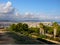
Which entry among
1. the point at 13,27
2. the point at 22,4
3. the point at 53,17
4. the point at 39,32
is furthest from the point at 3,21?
the point at 53,17

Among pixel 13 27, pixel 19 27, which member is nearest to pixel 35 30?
pixel 19 27

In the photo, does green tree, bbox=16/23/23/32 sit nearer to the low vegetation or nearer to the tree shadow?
the low vegetation

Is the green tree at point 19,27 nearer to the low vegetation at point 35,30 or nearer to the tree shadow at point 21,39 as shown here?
the low vegetation at point 35,30

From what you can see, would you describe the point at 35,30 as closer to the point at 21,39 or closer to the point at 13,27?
the point at 21,39

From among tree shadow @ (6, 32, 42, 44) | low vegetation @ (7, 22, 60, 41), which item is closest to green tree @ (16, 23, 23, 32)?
low vegetation @ (7, 22, 60, 41)

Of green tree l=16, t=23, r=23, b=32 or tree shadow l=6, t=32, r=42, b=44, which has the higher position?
green tree l=16, t=23, r=23, b=32

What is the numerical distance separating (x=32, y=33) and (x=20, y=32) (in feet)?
1.02

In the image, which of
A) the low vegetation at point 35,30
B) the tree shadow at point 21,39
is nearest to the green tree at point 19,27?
the low vegetation at point 35,30

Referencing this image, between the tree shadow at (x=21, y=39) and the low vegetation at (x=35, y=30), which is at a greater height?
the low vegetation at (x=35, y=30)

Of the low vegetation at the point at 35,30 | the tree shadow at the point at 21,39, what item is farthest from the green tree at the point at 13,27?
the tree shadow at the point at 21,39

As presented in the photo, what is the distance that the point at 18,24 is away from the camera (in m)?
4.50

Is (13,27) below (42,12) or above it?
below

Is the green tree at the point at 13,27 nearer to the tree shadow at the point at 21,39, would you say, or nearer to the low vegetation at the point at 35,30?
the low vegetation at the point at 35,30

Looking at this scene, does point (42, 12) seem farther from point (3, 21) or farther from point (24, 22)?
point (3, 21)
